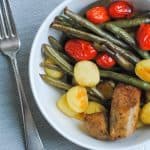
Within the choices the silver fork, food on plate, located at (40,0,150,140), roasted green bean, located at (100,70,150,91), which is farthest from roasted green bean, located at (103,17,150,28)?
the silver fork

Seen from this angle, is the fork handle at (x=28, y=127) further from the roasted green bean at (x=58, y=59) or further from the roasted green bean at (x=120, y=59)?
the roasted green bean at (x=120, y=59)

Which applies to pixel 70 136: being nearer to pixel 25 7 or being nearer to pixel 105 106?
pixel 105 106

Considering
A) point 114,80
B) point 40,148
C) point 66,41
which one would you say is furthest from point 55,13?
point 40,148

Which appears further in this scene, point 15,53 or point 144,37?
point 15,53

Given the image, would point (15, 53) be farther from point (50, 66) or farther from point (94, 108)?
point (94, 108)

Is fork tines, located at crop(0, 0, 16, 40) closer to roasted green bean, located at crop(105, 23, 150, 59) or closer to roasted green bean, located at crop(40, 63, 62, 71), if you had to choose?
roasted green bean, located at crop(40, 63, 62, 71)

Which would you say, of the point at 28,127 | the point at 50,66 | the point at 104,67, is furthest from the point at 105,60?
the point at 28,127

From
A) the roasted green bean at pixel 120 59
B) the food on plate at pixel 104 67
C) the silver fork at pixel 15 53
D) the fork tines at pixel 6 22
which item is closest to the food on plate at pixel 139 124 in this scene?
the food on plate at pixel 104 67
